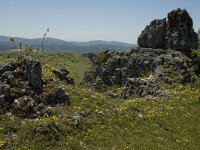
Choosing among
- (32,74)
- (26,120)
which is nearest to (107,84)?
(32,74)

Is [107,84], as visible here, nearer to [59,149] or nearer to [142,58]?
[142,58]

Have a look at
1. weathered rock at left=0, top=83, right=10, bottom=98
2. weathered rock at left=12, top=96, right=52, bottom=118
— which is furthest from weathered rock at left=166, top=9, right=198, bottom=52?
weathered rock at left=0, top=83, right=10, bottom=98

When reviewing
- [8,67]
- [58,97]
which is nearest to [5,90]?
[58,97]

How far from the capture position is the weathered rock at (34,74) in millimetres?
34312

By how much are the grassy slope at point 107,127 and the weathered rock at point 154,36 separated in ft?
87.9

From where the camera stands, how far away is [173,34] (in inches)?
2461

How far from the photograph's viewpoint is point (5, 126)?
28797mm

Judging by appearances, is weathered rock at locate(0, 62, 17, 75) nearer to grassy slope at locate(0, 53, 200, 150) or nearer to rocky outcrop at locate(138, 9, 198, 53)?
grassy slope at locate(0, 53, 200, 150)

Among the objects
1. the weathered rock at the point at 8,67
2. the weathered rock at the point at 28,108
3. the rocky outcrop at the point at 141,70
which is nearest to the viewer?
the weathered rock at the point at 28,108

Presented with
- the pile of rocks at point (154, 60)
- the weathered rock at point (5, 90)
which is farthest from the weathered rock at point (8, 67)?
the pile of rocks at point (154, 60)

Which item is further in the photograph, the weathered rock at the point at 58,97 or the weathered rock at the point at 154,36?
the weathered rock at the point at 154,36

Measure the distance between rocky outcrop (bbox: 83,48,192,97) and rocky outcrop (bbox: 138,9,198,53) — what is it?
3.54 meters

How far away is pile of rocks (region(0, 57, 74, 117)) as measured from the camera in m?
31.3

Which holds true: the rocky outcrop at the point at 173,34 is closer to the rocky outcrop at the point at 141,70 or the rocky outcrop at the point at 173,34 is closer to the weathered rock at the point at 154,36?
the weathered rock at the point at 154,36
